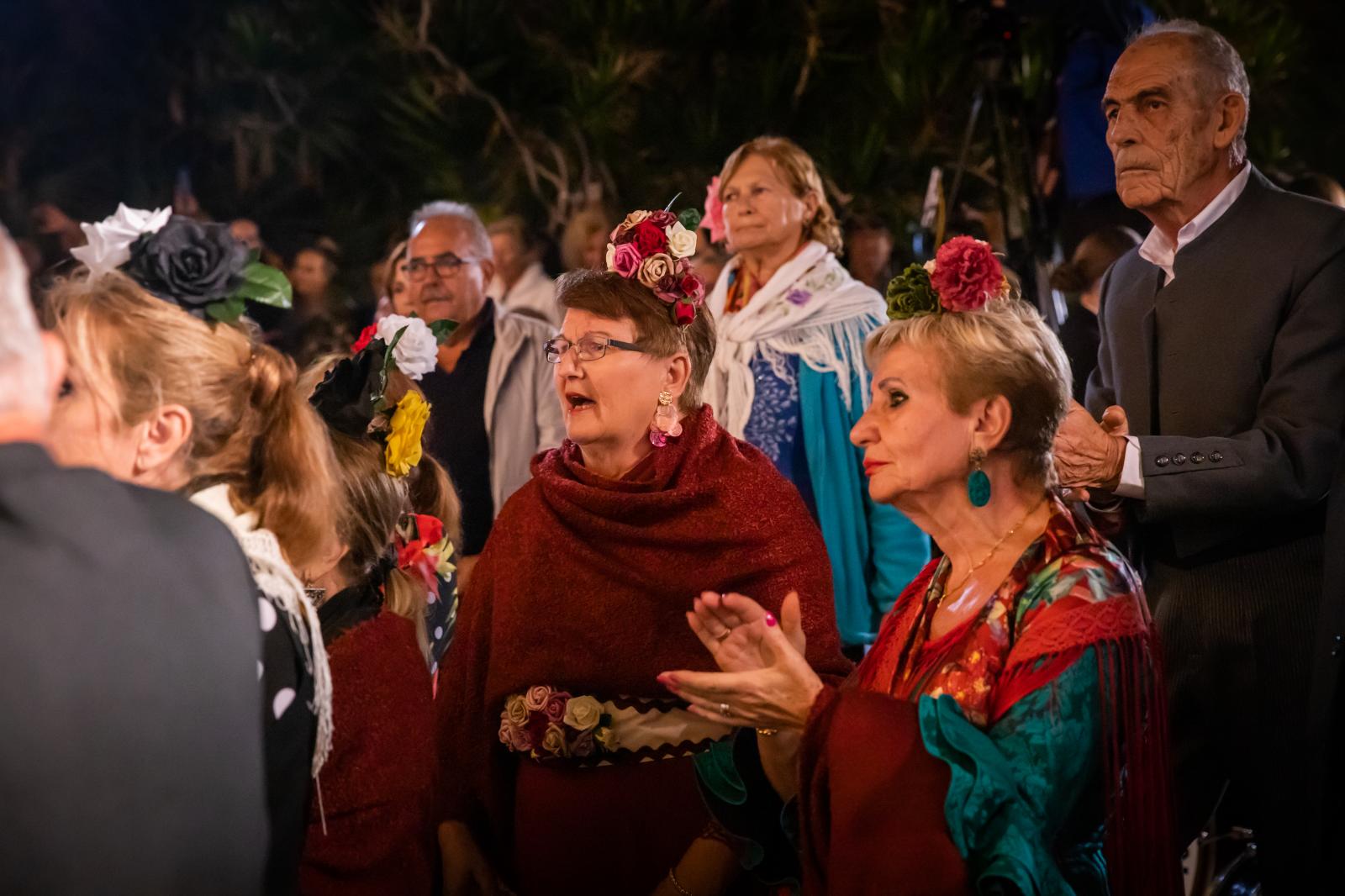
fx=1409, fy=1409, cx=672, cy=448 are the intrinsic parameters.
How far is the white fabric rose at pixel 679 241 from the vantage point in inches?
106

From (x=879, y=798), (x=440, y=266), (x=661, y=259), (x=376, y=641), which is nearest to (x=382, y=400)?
(x=376, y=641)

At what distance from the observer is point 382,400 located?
2498mm

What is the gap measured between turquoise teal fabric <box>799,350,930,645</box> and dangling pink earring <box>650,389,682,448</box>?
1085mm

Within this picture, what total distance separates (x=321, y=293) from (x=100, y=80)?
348cm

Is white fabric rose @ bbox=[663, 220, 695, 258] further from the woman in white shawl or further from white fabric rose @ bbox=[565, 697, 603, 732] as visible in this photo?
the woman in white shawl

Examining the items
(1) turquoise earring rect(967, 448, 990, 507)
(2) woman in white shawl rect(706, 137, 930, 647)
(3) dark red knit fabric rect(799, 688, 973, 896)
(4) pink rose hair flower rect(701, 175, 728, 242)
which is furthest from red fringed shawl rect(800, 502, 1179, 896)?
(4) pink rose hair flower rect(701, 175, 728, 242)

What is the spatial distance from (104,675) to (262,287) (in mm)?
660

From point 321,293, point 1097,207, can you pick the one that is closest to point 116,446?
point 1097,207

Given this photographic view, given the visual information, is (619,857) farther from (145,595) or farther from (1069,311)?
(1069,311)

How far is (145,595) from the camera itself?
1.32m

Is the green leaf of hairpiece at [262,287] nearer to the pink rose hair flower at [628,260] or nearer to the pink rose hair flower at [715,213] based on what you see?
the pink rose hair flower at [628,260]

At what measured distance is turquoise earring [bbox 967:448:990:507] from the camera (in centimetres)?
211

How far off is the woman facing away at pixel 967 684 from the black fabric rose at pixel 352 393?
2.56ft

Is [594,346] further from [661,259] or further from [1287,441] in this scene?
[1287,441]
